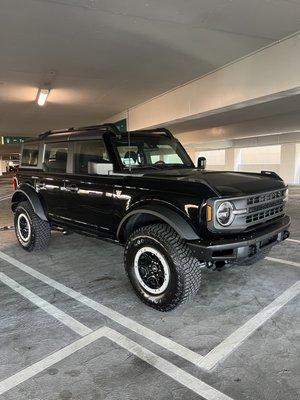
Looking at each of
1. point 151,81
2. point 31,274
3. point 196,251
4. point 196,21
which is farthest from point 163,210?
point 151,81

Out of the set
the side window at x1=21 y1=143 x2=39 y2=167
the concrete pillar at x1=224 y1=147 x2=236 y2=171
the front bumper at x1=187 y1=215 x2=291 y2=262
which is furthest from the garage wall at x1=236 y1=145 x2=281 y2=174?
the front bumper at x1=187 y1=215 x2=291 y2=262

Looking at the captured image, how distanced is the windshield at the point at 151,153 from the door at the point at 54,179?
104cm

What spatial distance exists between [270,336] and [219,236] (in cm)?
95

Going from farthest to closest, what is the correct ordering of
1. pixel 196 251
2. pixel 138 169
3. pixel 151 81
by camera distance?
pixel 151 81
pixel 138 169
pixel 196 251

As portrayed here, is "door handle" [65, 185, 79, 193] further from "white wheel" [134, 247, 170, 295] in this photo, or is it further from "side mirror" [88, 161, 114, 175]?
"white wheel" [134, 247, 170, 295]

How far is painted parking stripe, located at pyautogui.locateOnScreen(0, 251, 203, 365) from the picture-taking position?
2.62 meters

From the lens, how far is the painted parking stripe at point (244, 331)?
8.36 feet

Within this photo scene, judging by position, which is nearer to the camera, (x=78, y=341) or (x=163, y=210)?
(x=78, y=341)

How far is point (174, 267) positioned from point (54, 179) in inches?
103

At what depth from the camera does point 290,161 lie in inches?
870

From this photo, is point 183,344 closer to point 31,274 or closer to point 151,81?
point 31,274

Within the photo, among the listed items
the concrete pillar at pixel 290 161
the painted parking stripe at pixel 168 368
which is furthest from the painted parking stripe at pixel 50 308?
the concrete pillar at pixel 290 161

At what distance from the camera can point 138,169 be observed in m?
4.21

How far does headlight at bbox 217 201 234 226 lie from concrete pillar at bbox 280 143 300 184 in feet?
67.8
